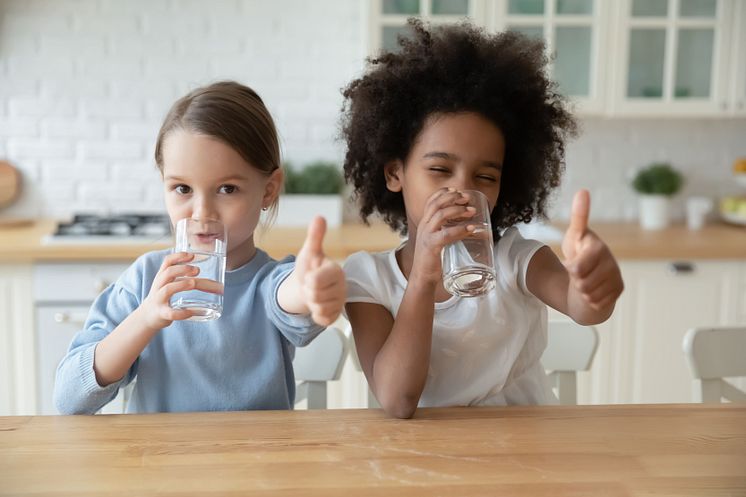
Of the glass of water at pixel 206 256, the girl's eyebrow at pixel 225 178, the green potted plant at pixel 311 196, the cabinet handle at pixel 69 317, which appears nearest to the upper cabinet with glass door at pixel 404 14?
the green potted plant at pixel 311 196

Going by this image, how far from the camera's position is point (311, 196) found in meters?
3.12

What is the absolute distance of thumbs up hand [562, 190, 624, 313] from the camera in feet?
3.25

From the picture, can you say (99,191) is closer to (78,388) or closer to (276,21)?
(276,21)

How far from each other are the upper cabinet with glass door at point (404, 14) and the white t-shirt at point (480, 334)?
1618 millimetres

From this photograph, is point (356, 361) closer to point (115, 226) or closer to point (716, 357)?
point (716, 357)

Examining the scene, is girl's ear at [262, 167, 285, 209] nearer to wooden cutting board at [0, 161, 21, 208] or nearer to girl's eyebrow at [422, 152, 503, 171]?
girl's eyebrow at [422, 152, 503, 171]

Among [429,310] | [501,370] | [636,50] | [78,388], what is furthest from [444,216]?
[636,50]

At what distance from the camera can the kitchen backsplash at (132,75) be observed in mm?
3129

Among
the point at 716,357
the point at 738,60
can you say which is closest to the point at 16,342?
the point at 716,357

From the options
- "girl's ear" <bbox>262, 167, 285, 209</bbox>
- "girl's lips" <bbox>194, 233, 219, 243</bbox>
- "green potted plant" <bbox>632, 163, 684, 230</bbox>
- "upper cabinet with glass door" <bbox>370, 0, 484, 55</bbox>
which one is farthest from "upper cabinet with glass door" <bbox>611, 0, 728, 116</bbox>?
"girl's lips" <bbox>194, 233, 219, 243</bbox>

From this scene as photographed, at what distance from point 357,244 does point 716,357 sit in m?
1.34

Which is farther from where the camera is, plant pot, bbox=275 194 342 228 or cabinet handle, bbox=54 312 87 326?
plant pot, bbox=275 194 342 228

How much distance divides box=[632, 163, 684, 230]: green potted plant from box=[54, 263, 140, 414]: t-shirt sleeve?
2.42 metres

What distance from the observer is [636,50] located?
3006 mm
